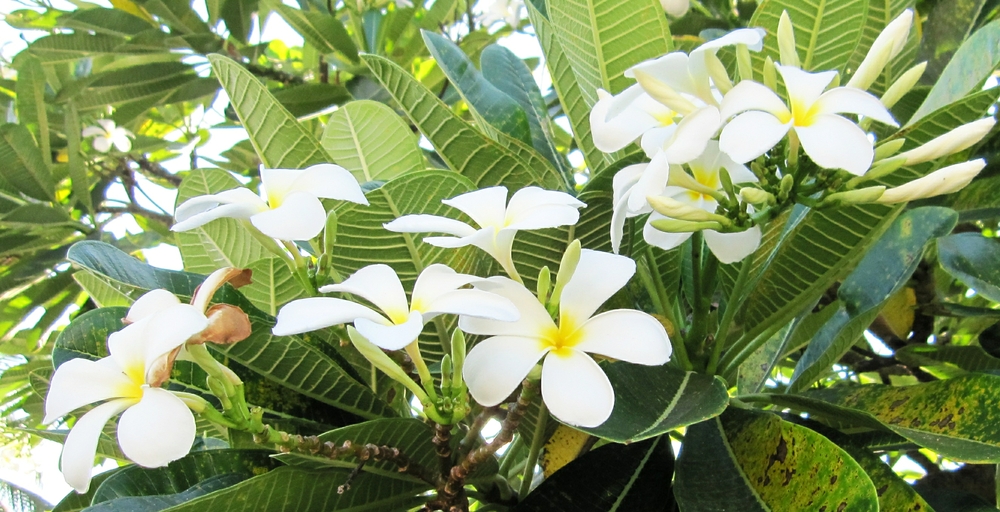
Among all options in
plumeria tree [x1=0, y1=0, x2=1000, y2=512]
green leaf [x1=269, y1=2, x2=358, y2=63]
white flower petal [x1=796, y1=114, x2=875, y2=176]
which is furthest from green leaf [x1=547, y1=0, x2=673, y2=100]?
green leaf [x1=269, y1=2, x2=358, y2=63]

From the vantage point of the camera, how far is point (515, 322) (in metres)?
0.48

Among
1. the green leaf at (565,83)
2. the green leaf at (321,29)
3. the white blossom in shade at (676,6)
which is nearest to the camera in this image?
the green leaf at (565,83)

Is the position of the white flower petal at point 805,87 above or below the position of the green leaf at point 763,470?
above

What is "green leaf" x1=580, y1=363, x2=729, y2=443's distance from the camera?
1.66 ft

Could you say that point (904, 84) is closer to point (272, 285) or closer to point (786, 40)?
point (786, 40)

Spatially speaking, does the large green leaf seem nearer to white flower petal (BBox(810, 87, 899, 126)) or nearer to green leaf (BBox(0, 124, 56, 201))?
white flower petal (BBox(810, 87, 899, 126))

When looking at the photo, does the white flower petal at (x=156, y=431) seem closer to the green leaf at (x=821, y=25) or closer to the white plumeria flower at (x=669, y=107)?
the white plumeria flower at (x=669, y=107)

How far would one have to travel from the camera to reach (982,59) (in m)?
0.68

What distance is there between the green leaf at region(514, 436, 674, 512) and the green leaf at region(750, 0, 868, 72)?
0.44 m

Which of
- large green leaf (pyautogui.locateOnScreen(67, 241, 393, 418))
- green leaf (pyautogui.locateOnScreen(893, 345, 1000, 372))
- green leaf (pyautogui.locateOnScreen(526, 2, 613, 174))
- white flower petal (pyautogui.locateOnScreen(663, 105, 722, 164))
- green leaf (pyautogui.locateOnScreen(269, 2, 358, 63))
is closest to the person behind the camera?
white flower petal (pyautogui.locateOnScreen(663, 105, 722, 164))

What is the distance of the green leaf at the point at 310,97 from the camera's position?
159cm

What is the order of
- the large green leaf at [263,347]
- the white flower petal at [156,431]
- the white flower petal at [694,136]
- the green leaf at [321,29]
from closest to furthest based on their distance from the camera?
the white flower petal at [156,431] < the white flower petal at [694,136] < the large green leaf at [263,347] < the green leaf at [321,29]

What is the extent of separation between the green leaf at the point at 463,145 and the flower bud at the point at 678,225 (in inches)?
7.0

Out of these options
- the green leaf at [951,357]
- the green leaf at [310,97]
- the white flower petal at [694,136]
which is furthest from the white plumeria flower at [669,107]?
the green leaf at [310,97]
